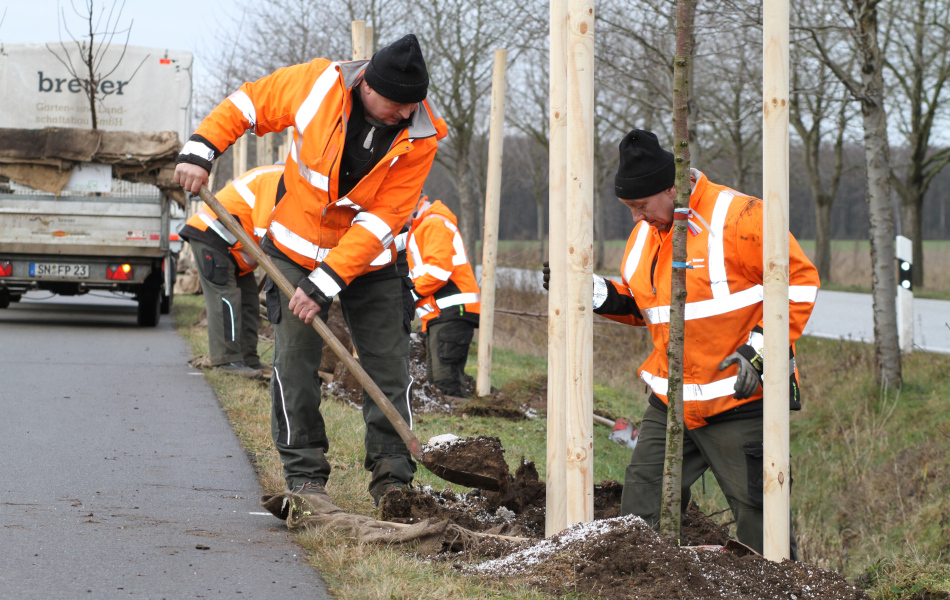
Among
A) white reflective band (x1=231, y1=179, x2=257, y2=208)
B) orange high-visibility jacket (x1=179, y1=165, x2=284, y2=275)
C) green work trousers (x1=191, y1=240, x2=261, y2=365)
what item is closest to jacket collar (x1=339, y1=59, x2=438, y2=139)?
orange high-visibility jacket (x1=179, y1=165, x2=284, y2=275)

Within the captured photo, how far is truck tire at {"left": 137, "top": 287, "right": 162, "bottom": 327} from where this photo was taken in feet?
37.8

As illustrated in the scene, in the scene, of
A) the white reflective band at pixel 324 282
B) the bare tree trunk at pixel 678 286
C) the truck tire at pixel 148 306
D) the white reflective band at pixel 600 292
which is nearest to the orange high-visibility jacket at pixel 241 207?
the white reflective band at pixel 324 282

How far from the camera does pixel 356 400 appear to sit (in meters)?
7.09

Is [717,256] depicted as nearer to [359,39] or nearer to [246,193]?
[359,39]

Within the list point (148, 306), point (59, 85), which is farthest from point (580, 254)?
point (59, 85)

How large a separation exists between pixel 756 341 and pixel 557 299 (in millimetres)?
716

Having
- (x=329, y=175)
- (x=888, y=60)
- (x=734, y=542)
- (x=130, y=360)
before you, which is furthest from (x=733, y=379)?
(x=888, y=60)

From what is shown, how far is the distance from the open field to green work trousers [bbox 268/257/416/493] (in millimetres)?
207

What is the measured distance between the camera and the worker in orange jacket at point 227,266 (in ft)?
23.9

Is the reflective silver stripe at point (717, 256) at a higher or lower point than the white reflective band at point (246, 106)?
lower

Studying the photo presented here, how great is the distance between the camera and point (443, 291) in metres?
7.84

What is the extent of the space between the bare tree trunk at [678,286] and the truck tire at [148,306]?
9.32m

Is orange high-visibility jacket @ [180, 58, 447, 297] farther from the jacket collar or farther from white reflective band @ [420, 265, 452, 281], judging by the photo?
white reflective band @ [420, 265, 452, 281]

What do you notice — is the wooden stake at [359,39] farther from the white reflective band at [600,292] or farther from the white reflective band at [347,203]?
the white reflective band at [600,292]
